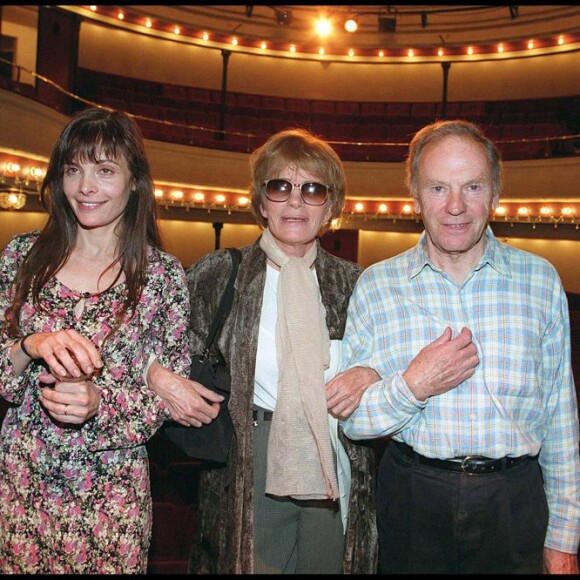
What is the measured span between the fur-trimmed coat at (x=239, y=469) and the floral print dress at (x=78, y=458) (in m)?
0.29

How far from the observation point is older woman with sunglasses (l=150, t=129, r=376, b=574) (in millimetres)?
1788

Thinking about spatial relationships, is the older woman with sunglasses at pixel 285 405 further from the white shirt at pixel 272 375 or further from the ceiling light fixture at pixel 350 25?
the ceiling light fixture at pixel 350 25

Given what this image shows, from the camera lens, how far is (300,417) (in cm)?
179

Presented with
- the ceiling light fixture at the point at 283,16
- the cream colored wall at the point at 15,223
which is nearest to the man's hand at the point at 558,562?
the cream colored wall at the point at 15,223

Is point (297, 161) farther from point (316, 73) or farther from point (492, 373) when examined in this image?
point (316, 73)

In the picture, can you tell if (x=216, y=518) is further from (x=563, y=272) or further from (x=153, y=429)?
(x=563, y=272)

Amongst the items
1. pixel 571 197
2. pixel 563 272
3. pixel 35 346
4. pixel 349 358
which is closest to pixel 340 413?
pixel 349 358

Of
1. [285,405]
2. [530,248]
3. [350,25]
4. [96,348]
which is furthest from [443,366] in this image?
[350,25]

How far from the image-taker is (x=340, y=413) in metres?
1.65

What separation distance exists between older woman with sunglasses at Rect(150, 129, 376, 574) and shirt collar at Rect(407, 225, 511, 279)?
36 centimetres

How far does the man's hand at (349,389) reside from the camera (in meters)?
1.62

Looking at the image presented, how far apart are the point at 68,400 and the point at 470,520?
1.06 m

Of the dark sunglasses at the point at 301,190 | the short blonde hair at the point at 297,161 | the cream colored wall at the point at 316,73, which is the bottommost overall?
the dark sunglasses at the point at 301,190

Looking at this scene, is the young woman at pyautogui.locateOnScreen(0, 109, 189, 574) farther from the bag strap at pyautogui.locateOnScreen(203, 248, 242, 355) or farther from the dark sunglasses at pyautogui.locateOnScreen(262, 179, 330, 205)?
the dark sunglasses at pyautogui.locateOnScreen(262, 179, 330, 205)
